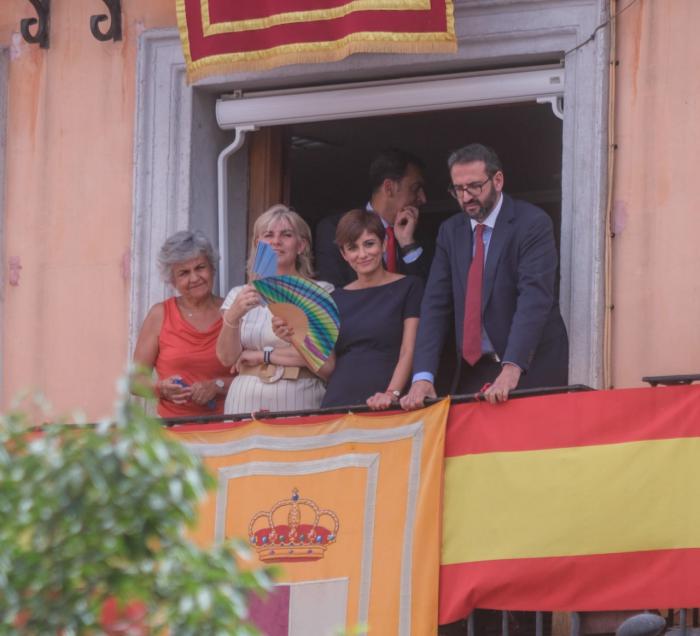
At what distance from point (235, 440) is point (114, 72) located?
272 centimetres

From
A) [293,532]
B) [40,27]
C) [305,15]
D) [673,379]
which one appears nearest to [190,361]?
[293,532]

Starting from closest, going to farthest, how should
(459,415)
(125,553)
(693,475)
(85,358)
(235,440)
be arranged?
(125,553) → (693,475) → (459,415) → (235,440) → (85,358)

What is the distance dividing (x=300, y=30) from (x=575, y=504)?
9.76ft

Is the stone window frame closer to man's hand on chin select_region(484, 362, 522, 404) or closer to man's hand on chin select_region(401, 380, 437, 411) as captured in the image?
man's hand on chin select_region(484, 362, 522, 404)

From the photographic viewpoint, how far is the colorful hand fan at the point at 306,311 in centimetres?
817

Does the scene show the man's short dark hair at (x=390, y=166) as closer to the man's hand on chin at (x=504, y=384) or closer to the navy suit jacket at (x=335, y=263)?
the navy suit jacket at (x=335, y=263)

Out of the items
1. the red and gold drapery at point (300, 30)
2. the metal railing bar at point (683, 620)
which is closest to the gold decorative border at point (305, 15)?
the red and gold drapery at point (300, 30)

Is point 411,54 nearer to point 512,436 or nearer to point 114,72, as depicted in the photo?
point 114,72

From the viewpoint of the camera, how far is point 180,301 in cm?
921

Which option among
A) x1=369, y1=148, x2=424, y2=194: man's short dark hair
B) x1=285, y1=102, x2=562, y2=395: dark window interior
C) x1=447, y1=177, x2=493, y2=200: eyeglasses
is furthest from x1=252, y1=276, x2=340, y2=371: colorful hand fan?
x1=285, y1=102, x2=562, y2=395: dark window interior

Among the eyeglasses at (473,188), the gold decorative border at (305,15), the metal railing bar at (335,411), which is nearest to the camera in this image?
the metal railing bar at (335,411)

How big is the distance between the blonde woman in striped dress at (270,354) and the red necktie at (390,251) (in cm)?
38

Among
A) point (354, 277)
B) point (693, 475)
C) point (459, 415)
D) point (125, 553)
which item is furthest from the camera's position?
point (354, 277)

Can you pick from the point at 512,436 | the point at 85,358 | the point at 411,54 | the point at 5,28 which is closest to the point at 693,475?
the point at 512,436
